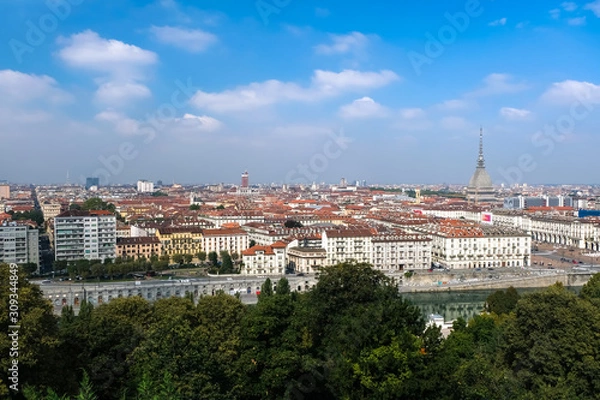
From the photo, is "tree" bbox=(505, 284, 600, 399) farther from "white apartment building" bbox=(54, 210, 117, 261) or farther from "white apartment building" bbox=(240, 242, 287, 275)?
"white apartment building" bbox=(54, 210, 117, 261)

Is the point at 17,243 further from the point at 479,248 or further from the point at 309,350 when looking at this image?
the point at 479,248

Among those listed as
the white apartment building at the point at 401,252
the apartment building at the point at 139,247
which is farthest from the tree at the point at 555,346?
the apartment building at the point at 139,247

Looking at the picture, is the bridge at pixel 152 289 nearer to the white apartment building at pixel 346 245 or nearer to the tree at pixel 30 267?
the tree at pixel 30 267

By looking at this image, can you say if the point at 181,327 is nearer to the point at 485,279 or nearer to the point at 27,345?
the point at 27,345

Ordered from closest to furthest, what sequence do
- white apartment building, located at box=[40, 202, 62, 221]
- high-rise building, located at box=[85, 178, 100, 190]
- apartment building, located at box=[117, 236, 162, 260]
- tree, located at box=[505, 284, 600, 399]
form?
tree, located at box=[505, 284, 600, 399]
apartment building, located at box=[117, 236, 162, 260]
white apartment building, located at box=[40, 202, 62, 221]
high-rise building, located at box=[85, 178, 100, 190]

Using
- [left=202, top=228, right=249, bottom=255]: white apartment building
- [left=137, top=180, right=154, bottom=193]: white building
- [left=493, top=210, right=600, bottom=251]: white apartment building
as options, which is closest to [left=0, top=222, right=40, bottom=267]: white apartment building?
[left=202, top=228, right=249, bottom=255]: white apartment building

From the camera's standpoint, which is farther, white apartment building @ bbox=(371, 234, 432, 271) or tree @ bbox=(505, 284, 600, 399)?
white apartment building @ bbox=(371, 234, 432, 271)
